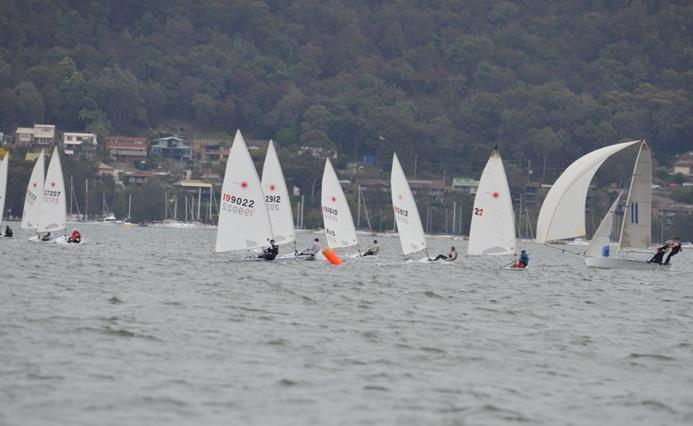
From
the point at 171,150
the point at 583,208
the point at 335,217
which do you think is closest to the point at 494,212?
the point at 583,208

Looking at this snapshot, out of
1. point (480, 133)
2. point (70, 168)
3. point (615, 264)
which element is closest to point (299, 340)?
point (615, 264)

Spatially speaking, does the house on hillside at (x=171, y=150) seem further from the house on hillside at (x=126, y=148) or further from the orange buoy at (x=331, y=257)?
the orange buoy at (x=331, y=257)

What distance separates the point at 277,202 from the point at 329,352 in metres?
22.8

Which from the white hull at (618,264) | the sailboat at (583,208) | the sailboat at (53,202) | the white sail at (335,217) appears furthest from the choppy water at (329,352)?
the sailboat at (53,202)

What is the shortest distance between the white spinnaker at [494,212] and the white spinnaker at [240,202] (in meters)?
7.05

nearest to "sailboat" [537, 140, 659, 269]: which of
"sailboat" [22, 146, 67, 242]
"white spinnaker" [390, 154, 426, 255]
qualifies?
"white spinnaker" [390, 154, 426, 255]

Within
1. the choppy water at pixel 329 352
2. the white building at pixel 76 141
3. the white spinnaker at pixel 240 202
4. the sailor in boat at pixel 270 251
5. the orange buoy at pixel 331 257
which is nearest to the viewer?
the choppy water at pixel 329 352

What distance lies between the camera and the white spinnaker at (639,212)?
148 ft

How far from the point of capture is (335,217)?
156ft

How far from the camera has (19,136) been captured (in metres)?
181

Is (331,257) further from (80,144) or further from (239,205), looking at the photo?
(80,144)

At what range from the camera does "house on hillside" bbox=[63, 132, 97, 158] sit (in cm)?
17409

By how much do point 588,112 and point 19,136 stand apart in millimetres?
74052

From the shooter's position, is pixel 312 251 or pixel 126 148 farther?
pixel 126 148
